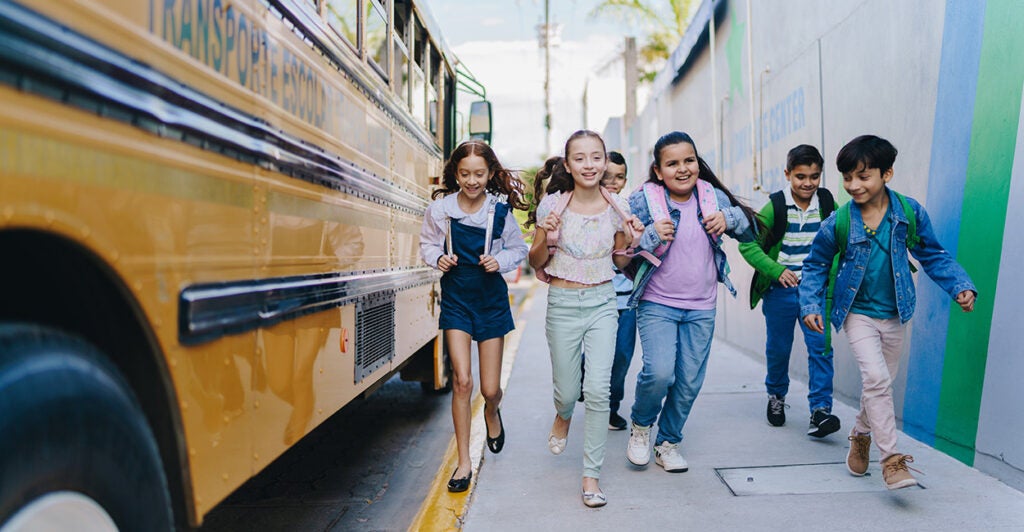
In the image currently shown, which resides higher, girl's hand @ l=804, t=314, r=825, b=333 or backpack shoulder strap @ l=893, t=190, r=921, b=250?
backpack shoulder strap @ l=893, t=190, r=921, b=250

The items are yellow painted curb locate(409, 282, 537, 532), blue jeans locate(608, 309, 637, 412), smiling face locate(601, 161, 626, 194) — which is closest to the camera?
yellow painted curb locate(409, 282, 537, 532)

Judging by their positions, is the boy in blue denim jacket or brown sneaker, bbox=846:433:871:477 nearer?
the boy in blue denim jacket

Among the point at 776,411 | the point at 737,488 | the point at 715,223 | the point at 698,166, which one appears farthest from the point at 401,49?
the point at 776,411

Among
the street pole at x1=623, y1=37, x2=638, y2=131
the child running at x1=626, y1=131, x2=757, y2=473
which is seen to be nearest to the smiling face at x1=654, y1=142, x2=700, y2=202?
the child running at x1=626, y1=131, x2=757, y2=473

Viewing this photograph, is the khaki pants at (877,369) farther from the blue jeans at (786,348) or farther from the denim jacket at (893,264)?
the blue jeans at (786,348)

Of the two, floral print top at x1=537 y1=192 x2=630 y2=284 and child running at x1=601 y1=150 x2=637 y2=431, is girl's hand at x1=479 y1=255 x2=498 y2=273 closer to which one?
floral print top at x1=537 y1=192 x2=630 y2=284

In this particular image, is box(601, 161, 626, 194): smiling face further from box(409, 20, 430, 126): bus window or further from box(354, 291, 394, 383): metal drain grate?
box(354, 291, 394, 383): metal drain grate

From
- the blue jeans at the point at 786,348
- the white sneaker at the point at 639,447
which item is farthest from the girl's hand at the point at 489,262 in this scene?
the blue jeans at the point at 786,348

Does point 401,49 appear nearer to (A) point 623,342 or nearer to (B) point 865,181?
(A) point 623,342

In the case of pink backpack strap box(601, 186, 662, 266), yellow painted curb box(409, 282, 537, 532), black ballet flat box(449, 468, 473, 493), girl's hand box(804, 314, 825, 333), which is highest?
pink backpack strap box(601, 186, 662, 266)

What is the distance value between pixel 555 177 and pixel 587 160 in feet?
1.08

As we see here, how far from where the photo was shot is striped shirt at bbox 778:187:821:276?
4895mm

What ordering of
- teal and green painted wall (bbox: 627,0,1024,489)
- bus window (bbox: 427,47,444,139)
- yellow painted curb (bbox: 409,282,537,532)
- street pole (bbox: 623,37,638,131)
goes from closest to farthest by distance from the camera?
yellow painted curb (bbox: 409,282,537,532)
teal and green painted wall (bbox: 627,0,1024,489)
bus window (bbox: 427,47,444,139)
street pole (bbox: 623,37,638,131)

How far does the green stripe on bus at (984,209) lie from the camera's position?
371cm
